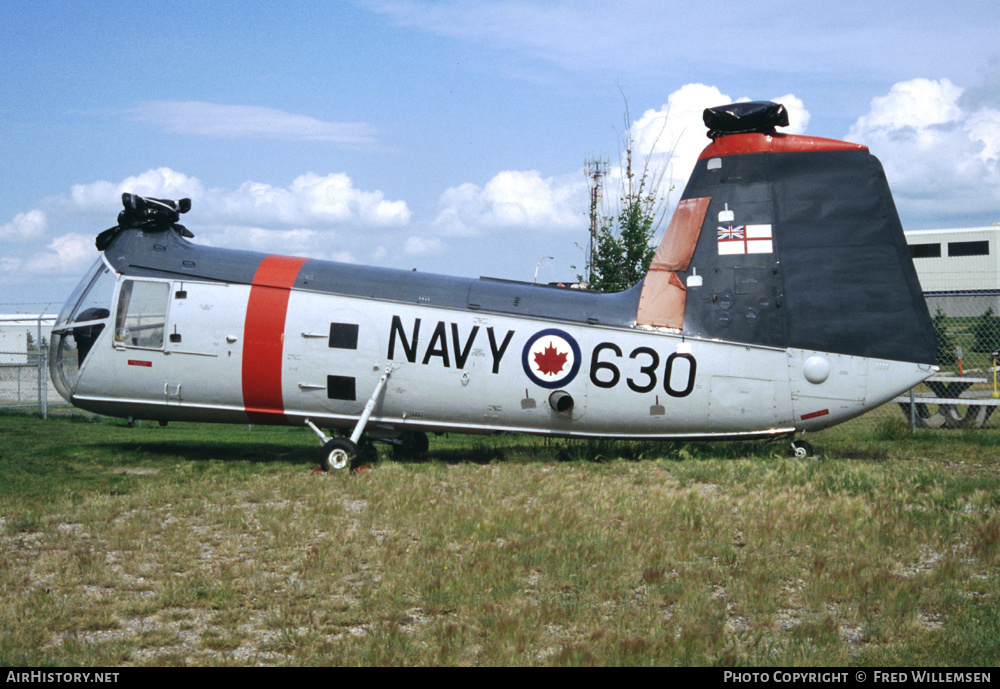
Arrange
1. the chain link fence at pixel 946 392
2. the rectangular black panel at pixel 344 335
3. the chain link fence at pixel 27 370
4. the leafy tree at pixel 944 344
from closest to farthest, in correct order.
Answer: the rectangular black panel at pixel 344 335
the chain link fence at pixel 946 392
the chain link fence at pixel 27 370
the leafy tree at pixel 944 344

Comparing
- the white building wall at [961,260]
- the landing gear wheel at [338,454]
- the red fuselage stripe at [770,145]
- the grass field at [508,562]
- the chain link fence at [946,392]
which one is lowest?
the grass field at [508,562]

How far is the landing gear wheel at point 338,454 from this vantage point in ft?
36.8

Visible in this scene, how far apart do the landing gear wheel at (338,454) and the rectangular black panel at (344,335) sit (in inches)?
52.8

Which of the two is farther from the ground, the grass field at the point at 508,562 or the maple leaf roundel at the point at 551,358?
the maple leaf roundel at the point at 551,358

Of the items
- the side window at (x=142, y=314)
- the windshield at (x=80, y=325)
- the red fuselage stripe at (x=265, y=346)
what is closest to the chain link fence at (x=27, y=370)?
the windshield at (x=80, y=325)

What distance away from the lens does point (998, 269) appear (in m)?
58.8

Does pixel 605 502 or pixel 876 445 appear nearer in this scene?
pixel 605 502

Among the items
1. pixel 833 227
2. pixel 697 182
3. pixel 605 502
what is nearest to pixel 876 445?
pixel 833 227

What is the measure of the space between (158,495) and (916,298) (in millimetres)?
9949

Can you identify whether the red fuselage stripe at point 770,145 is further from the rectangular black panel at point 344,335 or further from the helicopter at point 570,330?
the rectangular black panel at point 344,335

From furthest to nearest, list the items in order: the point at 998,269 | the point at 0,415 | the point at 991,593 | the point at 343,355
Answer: the point at 998,269, the point at 0,415, the point at 343,355, the point at 991,593

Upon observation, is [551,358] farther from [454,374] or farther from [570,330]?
[454,374]

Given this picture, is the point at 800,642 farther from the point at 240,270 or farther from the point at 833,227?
the point at 240,270

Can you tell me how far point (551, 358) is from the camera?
1128 centimetres
